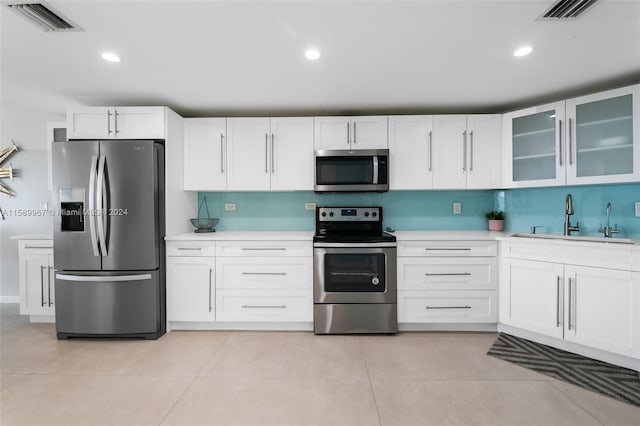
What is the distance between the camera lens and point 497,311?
278 cm

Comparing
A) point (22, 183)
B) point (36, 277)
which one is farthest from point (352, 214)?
point (22, 183)

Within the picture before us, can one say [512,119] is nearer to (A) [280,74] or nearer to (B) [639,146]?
(B) [639,146]

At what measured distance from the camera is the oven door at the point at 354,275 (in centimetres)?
275

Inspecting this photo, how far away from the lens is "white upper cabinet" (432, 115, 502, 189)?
9.99 ft

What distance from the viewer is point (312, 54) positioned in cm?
203

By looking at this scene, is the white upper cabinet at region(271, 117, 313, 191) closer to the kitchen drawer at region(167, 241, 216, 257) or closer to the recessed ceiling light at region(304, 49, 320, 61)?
the kitchen drawer at region(167, 241, 216, 257)

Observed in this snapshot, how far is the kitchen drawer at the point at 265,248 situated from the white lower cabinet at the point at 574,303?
73.6 inches

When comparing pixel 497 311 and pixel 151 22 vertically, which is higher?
pixel 151 22

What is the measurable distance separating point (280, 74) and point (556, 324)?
118 inches

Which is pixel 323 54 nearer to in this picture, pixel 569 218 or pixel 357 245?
pixel 357 245

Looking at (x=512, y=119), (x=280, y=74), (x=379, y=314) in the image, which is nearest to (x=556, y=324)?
(x=379, y=314)

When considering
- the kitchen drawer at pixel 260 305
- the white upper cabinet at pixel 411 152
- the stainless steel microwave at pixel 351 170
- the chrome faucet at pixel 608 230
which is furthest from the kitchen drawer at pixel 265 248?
the chrome faucet at pixel 608 230

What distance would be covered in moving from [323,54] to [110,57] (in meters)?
1.48

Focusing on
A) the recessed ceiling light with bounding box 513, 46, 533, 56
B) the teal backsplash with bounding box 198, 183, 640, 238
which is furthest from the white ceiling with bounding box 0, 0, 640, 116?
the teal backsplash with bounding box 198, 183, 640, 238
